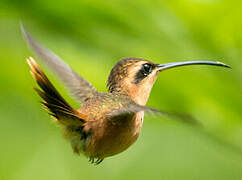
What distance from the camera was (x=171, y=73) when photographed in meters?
2.12

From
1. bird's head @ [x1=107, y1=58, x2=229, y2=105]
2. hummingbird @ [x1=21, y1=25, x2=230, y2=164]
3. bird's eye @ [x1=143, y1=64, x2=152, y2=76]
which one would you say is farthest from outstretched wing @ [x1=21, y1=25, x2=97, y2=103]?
bird's eye @ [x1=143, y1=64, x2=152, y2=76]

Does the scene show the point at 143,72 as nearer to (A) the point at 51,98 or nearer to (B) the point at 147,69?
(B) the point at 147,69

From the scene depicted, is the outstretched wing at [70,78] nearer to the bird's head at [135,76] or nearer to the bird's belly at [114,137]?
the bird's head at [135,76]

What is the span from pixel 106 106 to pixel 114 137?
201 millimetres

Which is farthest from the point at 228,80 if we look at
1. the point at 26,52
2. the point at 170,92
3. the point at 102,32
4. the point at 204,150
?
the point at 204,150

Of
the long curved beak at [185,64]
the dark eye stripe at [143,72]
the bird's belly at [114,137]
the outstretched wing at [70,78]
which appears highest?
the long curved beak at [185,64]

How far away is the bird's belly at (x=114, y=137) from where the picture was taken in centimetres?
193

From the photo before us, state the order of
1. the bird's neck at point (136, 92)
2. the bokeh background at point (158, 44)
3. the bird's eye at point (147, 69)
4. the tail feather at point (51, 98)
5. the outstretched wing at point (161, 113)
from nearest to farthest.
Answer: the outstretched wing at point (161, 113) < the tail feather at point (51, 98) < the bokeh background at point (158, 44) < the bird's neck at point (136, 92) < the bird's eye at point (147, 69)

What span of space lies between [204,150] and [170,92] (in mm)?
3327

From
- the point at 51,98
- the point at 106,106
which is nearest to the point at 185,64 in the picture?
the point at 106,106

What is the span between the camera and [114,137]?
1945mm

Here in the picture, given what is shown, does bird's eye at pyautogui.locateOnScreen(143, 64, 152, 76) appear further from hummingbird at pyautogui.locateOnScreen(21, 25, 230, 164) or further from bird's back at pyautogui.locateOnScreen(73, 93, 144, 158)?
bird's back at pyautogui.locateOnScreen(73, 93, 144, 158)

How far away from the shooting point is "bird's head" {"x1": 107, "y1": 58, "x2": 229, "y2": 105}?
2.15 m

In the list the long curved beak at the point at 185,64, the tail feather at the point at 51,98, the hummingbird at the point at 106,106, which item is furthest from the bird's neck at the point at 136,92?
the tail feather at the point at 51,98
